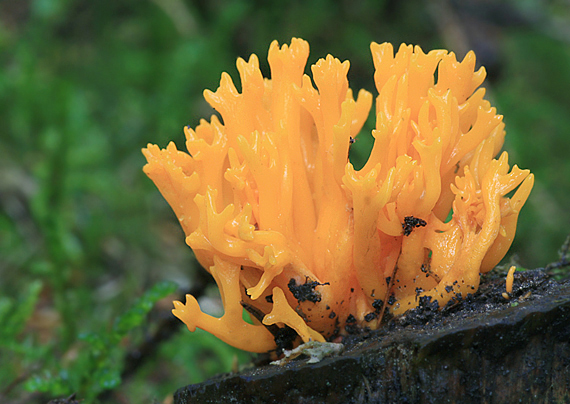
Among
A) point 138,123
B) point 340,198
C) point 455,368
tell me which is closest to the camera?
point 455,368

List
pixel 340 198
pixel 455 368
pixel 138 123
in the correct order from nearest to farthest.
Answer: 1. pixel 455 368
2. pixel 340 198
3. pixel 138 123

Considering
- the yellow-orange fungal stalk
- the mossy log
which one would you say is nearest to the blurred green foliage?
the yellow-orange fungal stalk

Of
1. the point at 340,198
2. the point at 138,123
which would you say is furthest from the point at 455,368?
the point at 138,123

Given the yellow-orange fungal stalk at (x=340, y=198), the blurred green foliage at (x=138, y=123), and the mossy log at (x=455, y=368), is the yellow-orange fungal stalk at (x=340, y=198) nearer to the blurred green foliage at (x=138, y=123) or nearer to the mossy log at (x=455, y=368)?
the mossy log at (x=455, y=368)

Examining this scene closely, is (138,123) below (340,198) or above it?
above

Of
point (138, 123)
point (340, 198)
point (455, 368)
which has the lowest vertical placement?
point (455, 368)

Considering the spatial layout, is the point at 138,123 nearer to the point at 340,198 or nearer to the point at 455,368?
the point at 340,198
